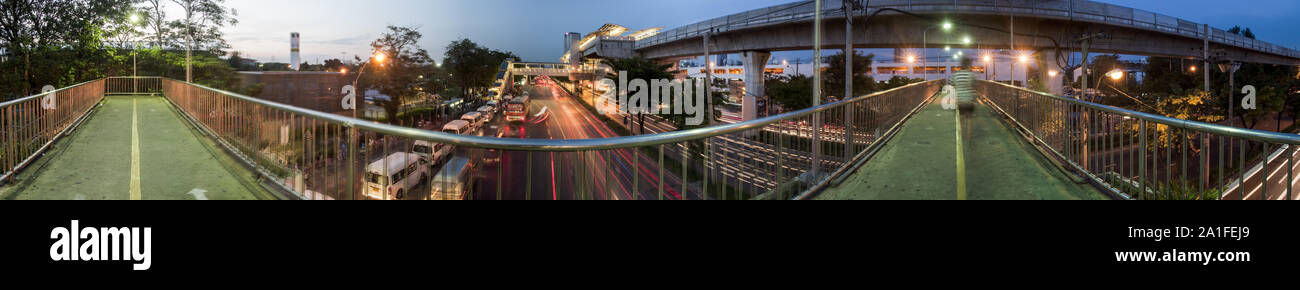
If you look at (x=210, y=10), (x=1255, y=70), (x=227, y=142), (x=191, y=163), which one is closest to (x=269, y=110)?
(x=191, y=163)

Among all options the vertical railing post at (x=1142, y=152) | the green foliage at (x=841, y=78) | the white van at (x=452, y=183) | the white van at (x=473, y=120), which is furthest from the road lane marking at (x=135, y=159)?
the green foliage at (x=841, y=78)

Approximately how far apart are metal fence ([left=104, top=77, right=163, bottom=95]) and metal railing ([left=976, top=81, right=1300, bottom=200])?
34803 millimetres

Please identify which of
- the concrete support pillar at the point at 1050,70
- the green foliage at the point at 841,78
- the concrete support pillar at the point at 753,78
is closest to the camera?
the concrete support pillar at the point at 1050,70

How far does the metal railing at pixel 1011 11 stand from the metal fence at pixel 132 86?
3031 centimetres

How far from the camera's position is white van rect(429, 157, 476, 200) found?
337 centimetres

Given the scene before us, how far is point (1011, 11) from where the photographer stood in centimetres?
2702

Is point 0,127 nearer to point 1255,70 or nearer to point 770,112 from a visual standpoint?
point 770,112

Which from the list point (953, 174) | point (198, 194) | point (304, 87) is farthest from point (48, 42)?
point (953, 174)

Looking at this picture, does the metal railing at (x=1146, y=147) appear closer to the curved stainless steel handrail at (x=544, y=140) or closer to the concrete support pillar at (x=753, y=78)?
the curved stainless steel handrail at (x=544, y=140)

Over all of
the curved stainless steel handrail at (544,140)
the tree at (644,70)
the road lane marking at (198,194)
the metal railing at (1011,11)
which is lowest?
the road lane marking at (198,194)

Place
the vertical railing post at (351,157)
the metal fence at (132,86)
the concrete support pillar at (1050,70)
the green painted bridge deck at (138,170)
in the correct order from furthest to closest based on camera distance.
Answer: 1. the concrete support pillar at (1050,70)
2. the metal fence at (132,86)
3. the green painted bridge deck at (138,170)
4. the vertical railing post at (351,157)

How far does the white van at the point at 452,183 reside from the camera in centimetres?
337

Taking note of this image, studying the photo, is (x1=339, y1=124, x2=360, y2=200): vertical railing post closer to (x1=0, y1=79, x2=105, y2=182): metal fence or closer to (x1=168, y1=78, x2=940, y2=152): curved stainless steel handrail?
(x1=168, y1=78, x2=940, y2=152): curved stainless steel handrail
